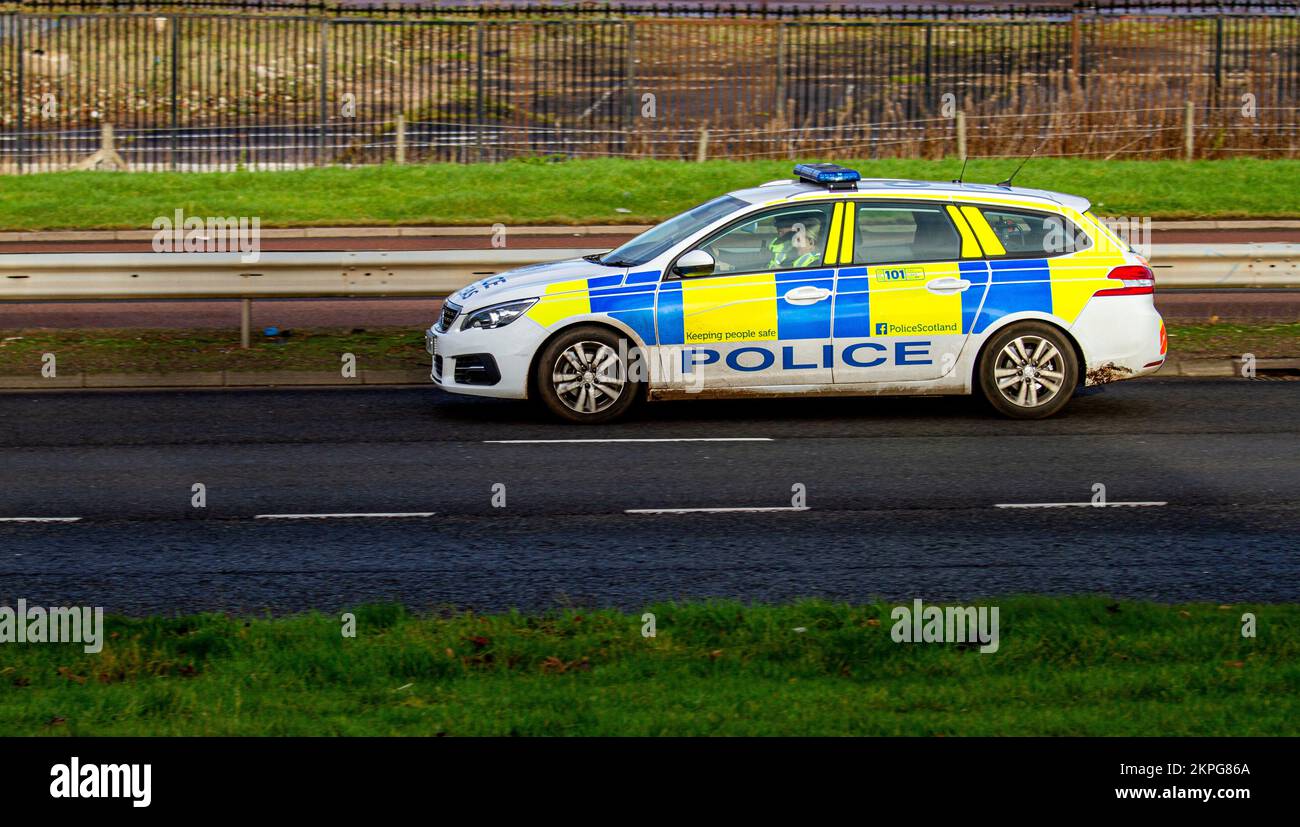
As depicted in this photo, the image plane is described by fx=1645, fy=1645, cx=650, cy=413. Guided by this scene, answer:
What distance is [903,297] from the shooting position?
37.6 ft

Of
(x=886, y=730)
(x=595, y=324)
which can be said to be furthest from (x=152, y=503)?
(x=886, y=730)

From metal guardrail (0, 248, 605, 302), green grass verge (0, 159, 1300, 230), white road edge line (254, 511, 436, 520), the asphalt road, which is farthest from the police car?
green grass verge (0, 159, 1300, 230)

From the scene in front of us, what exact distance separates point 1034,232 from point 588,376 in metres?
3.36

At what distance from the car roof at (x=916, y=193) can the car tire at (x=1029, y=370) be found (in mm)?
951

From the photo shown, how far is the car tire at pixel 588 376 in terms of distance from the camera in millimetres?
11422

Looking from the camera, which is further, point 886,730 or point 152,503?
point 152,503

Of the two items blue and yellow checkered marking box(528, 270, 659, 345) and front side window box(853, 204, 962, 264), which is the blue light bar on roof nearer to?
front side window box(853, 204, 962, 264)

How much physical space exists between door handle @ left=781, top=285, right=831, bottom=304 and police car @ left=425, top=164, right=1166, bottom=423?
14mm

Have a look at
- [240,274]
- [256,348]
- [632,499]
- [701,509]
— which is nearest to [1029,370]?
[701,509]

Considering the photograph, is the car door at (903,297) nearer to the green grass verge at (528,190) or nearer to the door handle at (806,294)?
the door handle at (806,294)

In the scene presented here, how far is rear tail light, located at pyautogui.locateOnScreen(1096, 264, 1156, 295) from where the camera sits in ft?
38.3

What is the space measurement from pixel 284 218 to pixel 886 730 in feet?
59.5

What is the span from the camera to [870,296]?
1141 centimetres
